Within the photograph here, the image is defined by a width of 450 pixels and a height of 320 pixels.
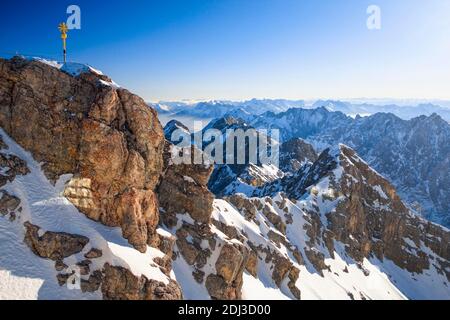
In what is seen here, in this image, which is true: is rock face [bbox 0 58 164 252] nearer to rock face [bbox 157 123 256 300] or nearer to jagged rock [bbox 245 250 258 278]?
rock face [bbox 157 123 256 300]

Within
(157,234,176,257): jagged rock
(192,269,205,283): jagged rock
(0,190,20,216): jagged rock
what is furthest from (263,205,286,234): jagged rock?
(0,190,20,216): jagged rock

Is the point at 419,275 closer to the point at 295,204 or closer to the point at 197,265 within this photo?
the point at 295,204

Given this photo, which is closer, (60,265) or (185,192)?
(60,265)

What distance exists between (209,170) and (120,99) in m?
24.8

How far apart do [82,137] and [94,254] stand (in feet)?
55.5

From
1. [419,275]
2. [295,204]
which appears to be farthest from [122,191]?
[419,275]

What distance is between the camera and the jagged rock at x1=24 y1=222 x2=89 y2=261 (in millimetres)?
43250

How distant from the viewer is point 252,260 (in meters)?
79.0

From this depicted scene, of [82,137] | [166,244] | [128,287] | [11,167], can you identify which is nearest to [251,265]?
[166,244]

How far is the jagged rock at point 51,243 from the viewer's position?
4325cm

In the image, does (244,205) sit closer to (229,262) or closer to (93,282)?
(229,262)

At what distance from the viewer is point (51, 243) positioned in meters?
43.8

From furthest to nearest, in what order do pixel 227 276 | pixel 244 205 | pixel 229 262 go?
pixel 244 205, pixel 229 262, pixel 227 276

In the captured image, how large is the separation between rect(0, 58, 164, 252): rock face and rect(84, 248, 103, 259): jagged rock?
5614mm
